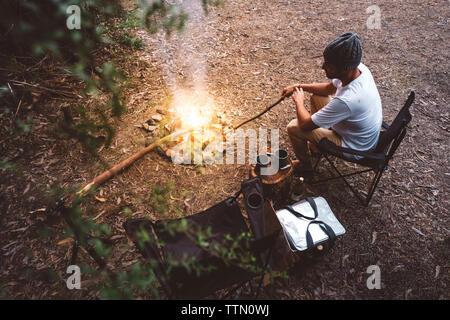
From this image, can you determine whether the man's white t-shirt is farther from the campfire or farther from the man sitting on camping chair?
the campfire

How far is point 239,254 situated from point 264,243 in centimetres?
36

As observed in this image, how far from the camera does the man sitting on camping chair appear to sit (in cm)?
264

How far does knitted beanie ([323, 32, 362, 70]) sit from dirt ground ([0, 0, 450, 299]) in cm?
163

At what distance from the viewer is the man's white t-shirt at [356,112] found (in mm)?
2711

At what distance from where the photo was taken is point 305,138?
3.32m

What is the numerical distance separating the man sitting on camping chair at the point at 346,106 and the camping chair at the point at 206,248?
1.04m

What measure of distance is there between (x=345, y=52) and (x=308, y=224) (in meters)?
1.80
